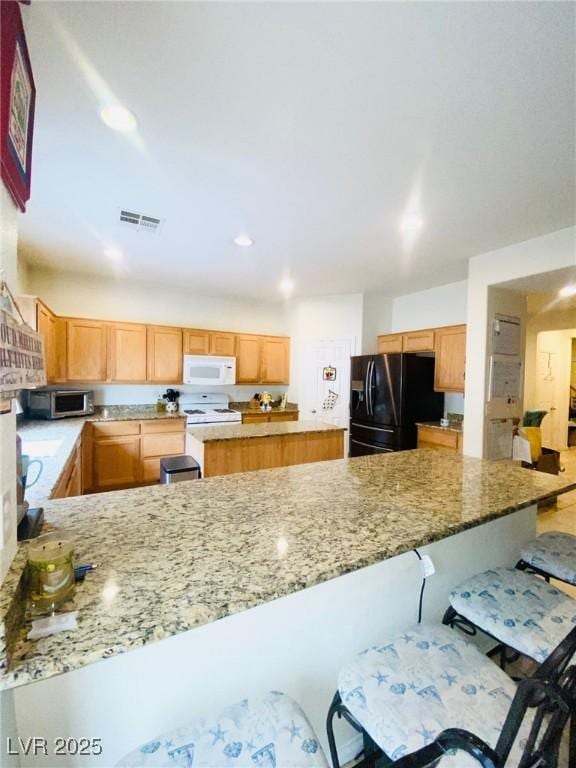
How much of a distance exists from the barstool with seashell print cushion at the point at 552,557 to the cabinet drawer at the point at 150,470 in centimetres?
374

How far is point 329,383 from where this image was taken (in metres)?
5.03

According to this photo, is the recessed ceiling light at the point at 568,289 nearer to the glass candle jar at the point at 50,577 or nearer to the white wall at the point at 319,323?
the white wall at the point at 319,323

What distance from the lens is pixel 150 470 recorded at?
4141mm

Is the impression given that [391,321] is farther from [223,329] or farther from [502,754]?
[502,754]

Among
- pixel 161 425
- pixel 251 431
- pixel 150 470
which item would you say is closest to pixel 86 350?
pixel 161 425

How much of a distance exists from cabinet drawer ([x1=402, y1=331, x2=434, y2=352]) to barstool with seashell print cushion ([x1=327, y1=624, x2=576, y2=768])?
145 inches

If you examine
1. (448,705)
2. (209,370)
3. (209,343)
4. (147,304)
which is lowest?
(448,705)

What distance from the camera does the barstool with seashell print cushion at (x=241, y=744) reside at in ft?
2.28

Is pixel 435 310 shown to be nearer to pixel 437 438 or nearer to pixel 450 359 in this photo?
pixel 450 359

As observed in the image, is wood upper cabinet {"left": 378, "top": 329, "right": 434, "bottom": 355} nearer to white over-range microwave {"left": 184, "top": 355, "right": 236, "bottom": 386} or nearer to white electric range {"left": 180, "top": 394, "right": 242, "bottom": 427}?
white over-range microwave {"left": 184, "top": 355, "right": 236, "bottom": 386}

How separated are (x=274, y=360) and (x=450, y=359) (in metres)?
2.57

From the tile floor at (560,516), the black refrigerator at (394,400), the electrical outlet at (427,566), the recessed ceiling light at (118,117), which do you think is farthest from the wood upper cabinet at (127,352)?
the tile floor at (560,516)

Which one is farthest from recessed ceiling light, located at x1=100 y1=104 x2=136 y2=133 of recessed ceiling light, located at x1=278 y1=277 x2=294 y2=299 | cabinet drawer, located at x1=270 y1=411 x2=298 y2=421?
cabinet drawer, located at x1=270 y1=411 x2=298 y2=421

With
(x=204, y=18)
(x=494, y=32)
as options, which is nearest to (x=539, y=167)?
(x=494, y=32)
